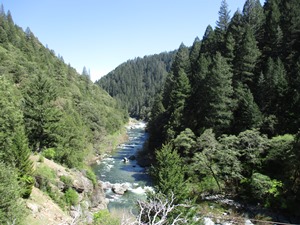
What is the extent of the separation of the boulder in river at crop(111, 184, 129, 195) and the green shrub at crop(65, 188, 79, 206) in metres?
13.8

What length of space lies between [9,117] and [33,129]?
40.3 feet

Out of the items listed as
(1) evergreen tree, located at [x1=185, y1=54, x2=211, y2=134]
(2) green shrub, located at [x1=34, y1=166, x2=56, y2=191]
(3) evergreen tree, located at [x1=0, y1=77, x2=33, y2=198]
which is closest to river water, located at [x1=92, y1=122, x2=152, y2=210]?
(2) green shrub, located at [x1=34, y1=166, x2=56, y2=191]

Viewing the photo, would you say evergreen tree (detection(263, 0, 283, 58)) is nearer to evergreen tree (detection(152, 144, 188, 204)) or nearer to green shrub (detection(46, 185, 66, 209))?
evergreen tree (detection(152, 144, 188, 204))

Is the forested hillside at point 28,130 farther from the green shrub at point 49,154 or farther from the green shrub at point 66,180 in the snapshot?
the green shrub at point 66,180

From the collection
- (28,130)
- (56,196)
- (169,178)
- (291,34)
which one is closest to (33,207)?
(56,196)

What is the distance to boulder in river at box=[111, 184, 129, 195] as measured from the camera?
146 ft

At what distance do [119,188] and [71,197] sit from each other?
15563mm

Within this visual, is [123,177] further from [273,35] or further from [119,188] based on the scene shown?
[273,35]

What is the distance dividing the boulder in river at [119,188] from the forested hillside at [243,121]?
9042mm

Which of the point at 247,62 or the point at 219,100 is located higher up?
the point at 247,62

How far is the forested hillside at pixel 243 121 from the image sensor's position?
3219 cm

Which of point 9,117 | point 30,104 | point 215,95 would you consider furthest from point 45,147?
point 215,95

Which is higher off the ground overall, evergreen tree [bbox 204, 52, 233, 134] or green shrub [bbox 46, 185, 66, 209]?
evergreen tree [bbox 204, 52, 233, 134]

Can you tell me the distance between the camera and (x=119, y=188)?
45312 millimetres
